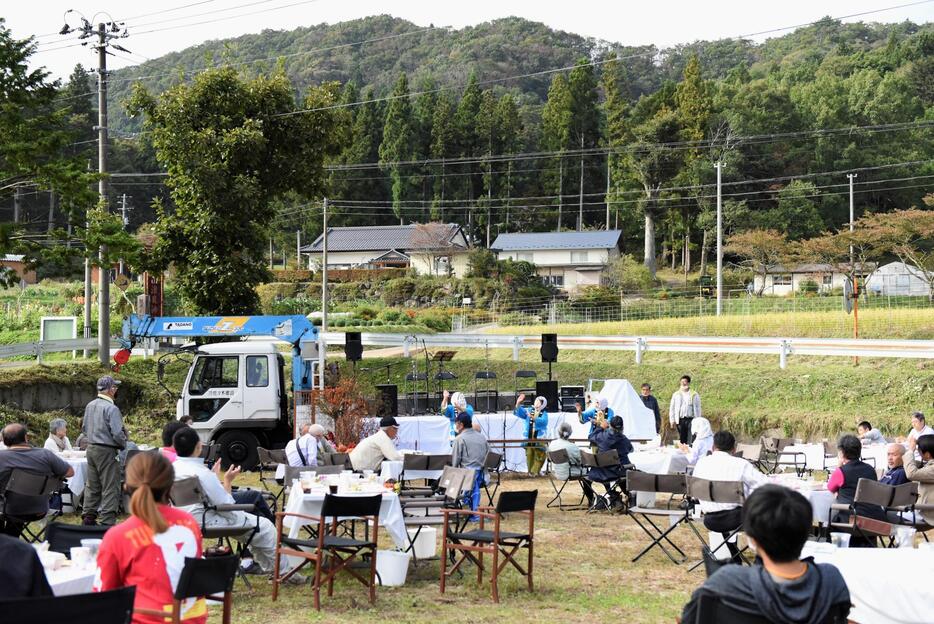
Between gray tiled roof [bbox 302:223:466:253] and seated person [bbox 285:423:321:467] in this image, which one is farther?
gray tiled roof [bbox 302:223:466:253]

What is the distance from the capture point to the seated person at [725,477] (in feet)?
25.1

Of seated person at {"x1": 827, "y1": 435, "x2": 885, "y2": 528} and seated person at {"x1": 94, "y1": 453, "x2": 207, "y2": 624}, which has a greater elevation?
seated person at {"x1": 94, "y1": 453, "x2": 207, "y2": 624}

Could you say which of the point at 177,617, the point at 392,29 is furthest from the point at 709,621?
the point at 392,29

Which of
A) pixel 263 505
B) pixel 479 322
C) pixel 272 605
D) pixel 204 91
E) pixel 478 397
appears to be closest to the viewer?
pixel 272 605

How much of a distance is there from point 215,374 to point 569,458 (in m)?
6.42

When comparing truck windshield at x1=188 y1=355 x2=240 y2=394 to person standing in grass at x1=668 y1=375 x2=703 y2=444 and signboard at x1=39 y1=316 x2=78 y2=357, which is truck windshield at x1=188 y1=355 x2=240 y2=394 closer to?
person standing in grass at x1=668 y1=375 x2=703 y2=444

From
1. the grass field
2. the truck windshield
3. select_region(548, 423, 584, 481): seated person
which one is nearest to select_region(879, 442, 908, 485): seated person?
select_region(548, 423, 584, 481): seated person

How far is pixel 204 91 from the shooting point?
2280 cm

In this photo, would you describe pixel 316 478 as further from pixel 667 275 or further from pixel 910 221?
pixel 667 275

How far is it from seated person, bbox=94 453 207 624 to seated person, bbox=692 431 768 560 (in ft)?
15.5

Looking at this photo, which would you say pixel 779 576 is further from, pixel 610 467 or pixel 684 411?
pixel 684 411

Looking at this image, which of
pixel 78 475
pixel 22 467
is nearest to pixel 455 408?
pixel 78 475

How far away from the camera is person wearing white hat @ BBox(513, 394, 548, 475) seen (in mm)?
14836

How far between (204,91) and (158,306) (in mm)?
5228
